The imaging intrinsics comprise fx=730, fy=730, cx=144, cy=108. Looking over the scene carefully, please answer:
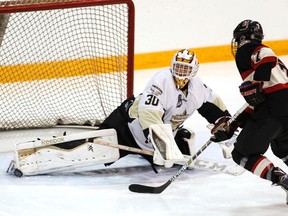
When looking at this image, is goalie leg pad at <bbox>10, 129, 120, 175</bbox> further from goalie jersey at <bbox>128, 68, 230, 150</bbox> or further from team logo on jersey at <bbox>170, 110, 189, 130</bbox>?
team logo on jersey at <bbox>170, 110, 189, 130</bbox>

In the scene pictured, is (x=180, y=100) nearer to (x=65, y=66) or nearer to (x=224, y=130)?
(x=224, y=130)

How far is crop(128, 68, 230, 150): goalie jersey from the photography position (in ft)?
11.5

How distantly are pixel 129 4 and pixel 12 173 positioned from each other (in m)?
1.17

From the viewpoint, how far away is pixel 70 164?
370 centimetres

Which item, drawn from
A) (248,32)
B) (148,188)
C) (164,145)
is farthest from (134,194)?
(248,32)

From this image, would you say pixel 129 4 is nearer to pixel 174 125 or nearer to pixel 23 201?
pixel 174 125

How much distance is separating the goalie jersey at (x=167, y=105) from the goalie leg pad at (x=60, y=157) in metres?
0.18

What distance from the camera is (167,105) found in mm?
3580

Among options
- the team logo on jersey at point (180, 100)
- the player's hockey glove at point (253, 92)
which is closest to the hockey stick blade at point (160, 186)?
the team logo on jersey at point (180, 100)

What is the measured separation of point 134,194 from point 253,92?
77cm

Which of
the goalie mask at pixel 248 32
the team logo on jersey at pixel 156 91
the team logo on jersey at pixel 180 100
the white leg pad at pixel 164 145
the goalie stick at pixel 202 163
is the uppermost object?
the goalie mask at pixel 248 32

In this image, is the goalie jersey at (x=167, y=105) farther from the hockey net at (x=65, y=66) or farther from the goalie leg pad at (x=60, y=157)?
the hockey net at (x=65, y=66)

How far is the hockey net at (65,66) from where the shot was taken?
4.46m

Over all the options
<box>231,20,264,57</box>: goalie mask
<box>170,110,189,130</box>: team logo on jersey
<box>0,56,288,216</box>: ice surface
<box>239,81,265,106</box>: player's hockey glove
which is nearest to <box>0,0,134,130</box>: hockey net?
<box>0,56,288,216</box>: ice surface
